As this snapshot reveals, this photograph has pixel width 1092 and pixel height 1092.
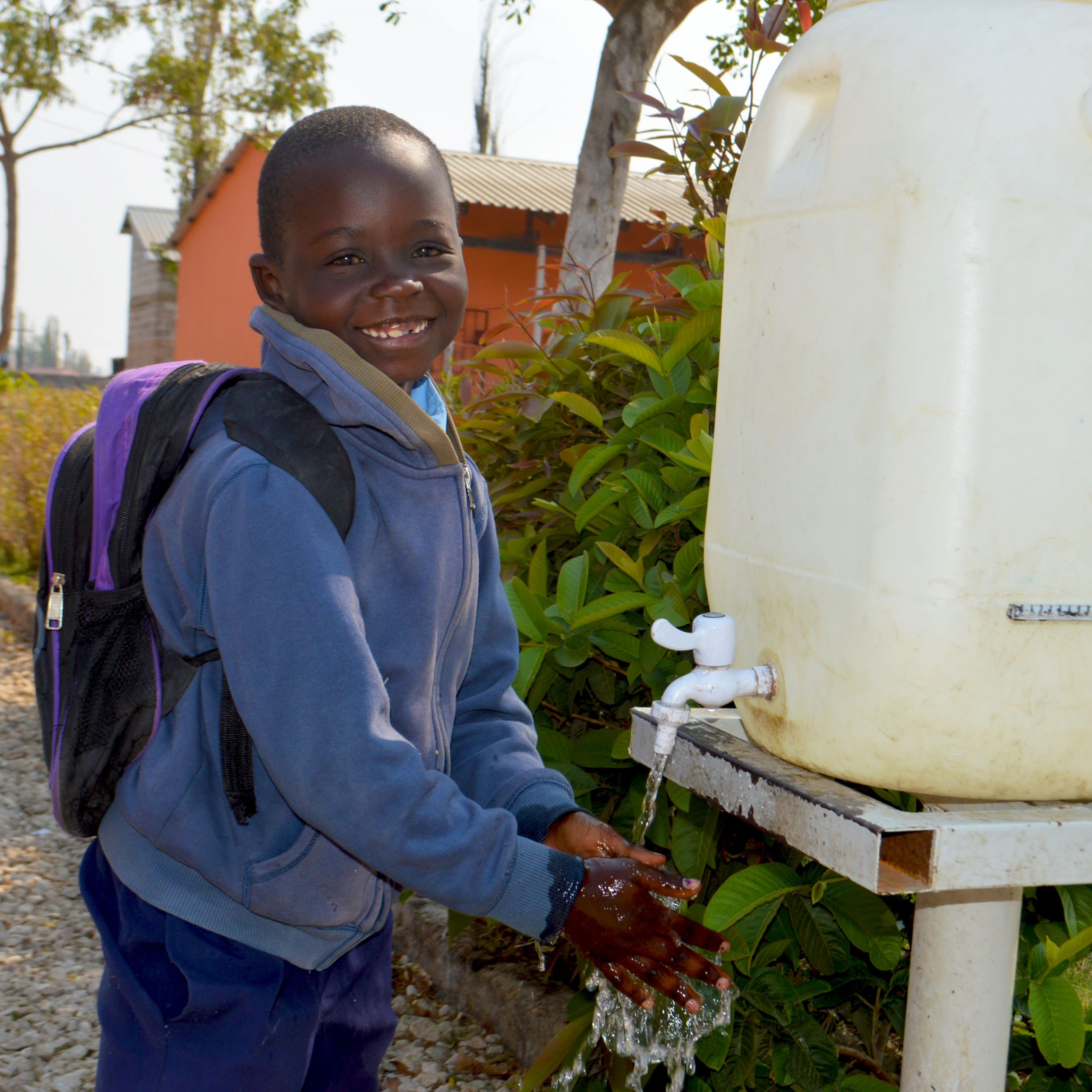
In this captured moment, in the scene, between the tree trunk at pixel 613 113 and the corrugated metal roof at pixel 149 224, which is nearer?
the tree trunk at pixel 613 113

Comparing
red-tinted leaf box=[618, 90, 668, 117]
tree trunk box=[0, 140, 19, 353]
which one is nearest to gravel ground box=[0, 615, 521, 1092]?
red-tinted leaf box=[618, 90, 668, 117]

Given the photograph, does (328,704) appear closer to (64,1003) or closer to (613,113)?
(64,1003)

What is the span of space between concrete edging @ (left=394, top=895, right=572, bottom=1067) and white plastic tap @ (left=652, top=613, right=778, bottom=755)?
1.33m

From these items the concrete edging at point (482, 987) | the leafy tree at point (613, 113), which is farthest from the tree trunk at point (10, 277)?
the concrete edging at point (482, 987)

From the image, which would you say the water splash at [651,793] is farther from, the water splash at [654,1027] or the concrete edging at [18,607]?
the concrete edging at [18,607]

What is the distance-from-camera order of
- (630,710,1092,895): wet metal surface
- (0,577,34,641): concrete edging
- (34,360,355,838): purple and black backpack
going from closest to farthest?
1. (630,710,1092,895): wet metal surface
2. (34,360,355,838): purple and black backpack
3. (0,577,34,641): concrete edging

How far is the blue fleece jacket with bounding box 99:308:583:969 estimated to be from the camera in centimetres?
110

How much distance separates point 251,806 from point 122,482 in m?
0.36

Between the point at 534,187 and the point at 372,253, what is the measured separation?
12997mm

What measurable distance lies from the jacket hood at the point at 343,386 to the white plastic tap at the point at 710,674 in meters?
0.34

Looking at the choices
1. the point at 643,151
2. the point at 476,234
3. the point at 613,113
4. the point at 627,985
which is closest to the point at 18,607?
the point at 613,113

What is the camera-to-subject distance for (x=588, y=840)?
52.9 inches

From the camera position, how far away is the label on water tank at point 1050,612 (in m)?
0.98

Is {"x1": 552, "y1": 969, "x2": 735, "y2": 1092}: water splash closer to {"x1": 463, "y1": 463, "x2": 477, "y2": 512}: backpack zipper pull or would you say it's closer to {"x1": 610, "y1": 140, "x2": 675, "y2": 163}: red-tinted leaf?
{"x1": 463, "y1": 463, "x2": 477, "y2": 512}: backpack zipper pull
